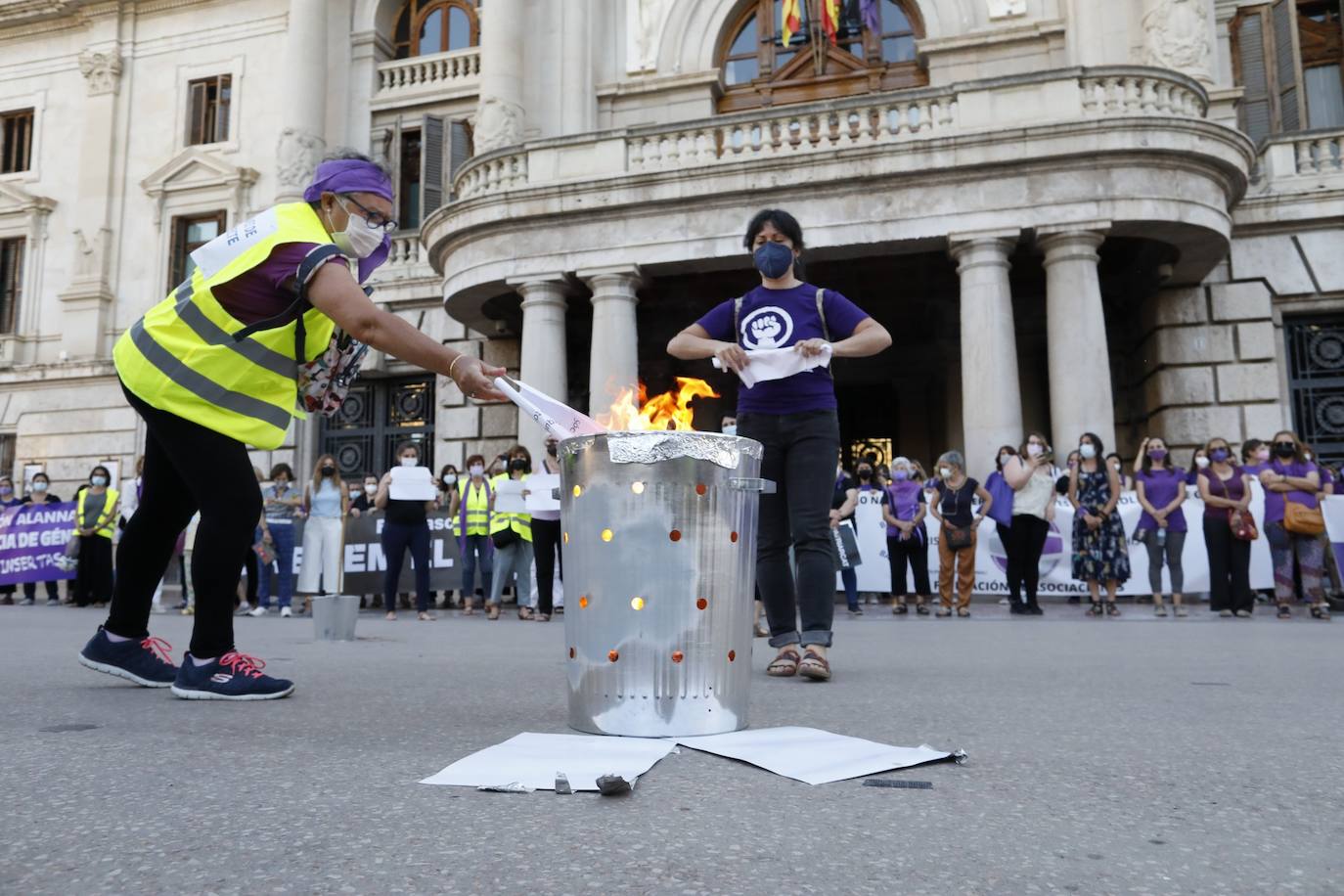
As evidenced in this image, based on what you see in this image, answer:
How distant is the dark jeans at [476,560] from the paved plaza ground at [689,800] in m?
7.29

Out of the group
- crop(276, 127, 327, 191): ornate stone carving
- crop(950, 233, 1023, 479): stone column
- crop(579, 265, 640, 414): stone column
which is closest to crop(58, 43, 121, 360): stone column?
crop(276, 127, 327, 191): ornate stone carving

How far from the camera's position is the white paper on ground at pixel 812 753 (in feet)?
8.27

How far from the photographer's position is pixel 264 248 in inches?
146

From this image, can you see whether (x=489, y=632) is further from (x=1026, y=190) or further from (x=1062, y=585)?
(x=1026, y=190)

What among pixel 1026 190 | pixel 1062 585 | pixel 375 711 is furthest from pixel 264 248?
pixel 1026 190

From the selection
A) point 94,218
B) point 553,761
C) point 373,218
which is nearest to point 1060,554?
point 373,218

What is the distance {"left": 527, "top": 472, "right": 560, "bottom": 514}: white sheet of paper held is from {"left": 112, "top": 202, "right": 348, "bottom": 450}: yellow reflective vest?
666 cm

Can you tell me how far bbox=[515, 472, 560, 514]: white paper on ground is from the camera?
10570 mm

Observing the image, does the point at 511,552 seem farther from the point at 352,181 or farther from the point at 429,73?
the point at 429,73

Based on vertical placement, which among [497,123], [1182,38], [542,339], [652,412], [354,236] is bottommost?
[652,412]

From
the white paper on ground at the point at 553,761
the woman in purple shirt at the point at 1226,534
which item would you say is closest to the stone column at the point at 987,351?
the woman in purple shirt at the point at 1226,534

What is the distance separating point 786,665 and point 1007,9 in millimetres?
15722

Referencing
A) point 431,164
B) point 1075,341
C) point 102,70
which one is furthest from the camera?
point 102,70

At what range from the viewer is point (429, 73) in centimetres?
2191
